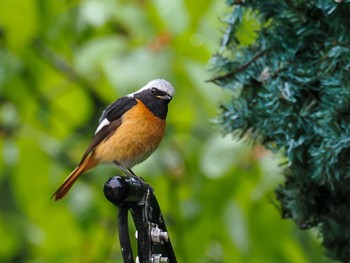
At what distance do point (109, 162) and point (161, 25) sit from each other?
1079mm

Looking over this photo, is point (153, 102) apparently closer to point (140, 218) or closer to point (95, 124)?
point (140, 218)

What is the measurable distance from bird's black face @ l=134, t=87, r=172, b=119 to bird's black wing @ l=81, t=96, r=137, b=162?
0.04m

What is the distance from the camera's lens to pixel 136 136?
3.97 metres

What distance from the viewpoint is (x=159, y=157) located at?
16.5 feet

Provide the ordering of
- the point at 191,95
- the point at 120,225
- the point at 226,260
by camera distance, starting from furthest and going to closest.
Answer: the point at 226,260 → the point at 191,95 → the point at 120,225

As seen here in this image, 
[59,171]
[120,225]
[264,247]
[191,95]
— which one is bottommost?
[120,225]

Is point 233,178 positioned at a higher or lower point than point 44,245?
lower

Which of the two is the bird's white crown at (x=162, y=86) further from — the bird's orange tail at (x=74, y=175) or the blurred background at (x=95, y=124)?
the bird's orange tail at (x=74, y=175)

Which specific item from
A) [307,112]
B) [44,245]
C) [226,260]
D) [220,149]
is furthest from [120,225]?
[44,245]

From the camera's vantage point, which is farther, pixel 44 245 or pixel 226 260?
pixel 44 245

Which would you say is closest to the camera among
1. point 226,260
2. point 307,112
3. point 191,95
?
point 307,112

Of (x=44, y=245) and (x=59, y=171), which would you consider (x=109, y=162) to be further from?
(x=44, y=245)

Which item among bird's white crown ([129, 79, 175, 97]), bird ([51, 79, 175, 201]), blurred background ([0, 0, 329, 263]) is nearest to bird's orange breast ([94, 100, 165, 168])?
bird ([51, 79, 175, 201])

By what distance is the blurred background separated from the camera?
451 centimetres
